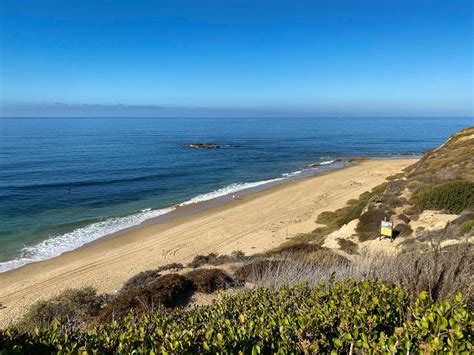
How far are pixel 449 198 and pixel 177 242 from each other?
1418 centimetres

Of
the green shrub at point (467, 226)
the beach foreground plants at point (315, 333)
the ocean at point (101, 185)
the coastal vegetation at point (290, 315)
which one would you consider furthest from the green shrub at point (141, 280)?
the green shrub at point (467, 226)

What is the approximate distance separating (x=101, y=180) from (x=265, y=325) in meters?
35.6

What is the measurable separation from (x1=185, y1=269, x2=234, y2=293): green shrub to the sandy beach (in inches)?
191

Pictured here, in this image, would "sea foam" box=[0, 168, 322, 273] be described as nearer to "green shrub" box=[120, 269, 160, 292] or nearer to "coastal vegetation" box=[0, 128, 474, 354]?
"green shrub" box=[120, 269, 160, 292]

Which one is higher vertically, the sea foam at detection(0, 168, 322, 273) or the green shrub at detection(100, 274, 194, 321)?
the green shrub at detection(100, 274, 194, 321)

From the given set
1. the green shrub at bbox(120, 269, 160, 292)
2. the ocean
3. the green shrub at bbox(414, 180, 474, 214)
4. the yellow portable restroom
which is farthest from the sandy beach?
the green shrub at bbox(414, 180, 474, 214)

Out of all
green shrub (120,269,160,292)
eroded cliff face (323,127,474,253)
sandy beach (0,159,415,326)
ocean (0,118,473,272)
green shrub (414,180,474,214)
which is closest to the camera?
green shrub (120,269,160,292)

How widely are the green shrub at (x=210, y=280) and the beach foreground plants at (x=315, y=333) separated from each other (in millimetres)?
5152

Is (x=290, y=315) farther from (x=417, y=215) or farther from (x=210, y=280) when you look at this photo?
(x=417, y=215)

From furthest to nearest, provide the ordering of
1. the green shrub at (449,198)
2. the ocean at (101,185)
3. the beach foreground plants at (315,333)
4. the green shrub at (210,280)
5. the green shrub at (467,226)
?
the ocean at (101,185), the green shrub at (449,198), the green shrub at (467,226), the green shrub at (210,280), the beach foreground plants at (315,333)

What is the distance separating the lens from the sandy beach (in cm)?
1425

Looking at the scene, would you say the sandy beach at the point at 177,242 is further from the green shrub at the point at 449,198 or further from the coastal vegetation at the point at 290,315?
the green shrub at the point at 449,198

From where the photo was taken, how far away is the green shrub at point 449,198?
14.1 m

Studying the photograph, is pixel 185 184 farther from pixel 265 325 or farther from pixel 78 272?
pixel 265 325
